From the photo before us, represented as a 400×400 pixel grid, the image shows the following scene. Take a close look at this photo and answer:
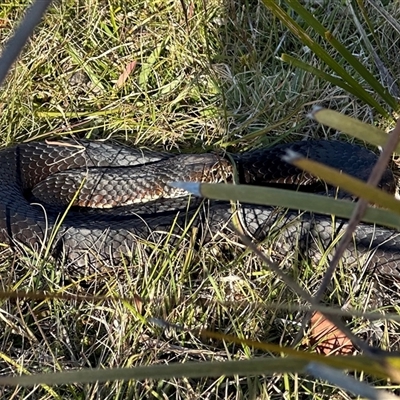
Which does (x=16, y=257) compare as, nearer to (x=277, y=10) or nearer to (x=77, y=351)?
(x=77, y=351)

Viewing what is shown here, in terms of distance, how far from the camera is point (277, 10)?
7.16ft

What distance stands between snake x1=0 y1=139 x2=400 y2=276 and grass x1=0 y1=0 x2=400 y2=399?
10cm

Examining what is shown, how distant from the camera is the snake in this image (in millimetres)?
2646

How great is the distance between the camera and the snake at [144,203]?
265cm

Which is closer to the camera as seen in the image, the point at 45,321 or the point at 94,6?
the point at 45,321

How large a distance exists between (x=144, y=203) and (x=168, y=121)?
471 millimetres

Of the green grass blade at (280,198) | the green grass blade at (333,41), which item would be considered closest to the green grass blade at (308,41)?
the green grass blade at (333,41)

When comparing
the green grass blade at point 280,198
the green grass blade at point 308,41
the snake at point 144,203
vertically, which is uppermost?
the green grass blade at point 308,41

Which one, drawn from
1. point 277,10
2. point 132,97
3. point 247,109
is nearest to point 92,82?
point 132,97

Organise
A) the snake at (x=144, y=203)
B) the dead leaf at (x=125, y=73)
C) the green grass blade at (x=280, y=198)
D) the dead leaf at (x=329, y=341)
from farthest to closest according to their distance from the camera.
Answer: the dead leaf at (x=125, y=73)
the snake at (x=144, y=203)
the dead leaf at (x=329, y=341)
the green grass blade at (x=280, y=198)

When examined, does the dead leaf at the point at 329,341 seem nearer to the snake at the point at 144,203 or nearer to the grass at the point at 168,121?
the grass at the point at 168,121

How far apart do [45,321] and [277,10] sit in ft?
4.03

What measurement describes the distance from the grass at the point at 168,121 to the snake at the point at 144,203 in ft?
0.32

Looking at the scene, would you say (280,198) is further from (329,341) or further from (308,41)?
(308,41)
